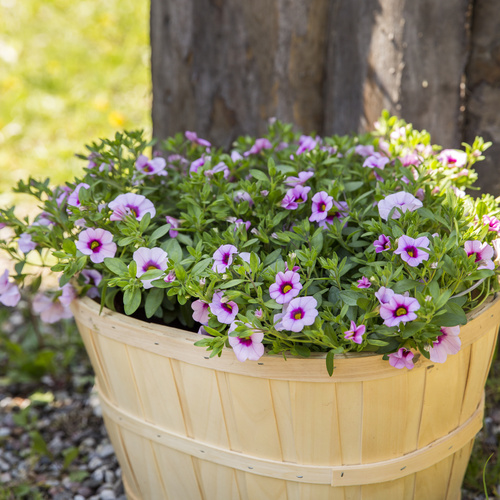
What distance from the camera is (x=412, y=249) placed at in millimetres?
1049

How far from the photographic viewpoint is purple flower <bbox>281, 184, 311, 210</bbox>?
125 cm

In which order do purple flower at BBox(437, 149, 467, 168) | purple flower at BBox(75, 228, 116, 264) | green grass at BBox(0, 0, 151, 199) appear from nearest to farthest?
purple flower at BBox(75, 228, 116, 264)
purple flower at BBox(437, 149, 467, 168)
green grass at BBox(0, 0, 151, 199)

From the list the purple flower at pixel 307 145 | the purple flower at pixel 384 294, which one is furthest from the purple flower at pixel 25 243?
the purple flower at pixel 384 294

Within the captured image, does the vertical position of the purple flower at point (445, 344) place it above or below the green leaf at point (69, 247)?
below

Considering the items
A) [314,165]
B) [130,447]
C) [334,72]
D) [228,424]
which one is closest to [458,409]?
[228,424]

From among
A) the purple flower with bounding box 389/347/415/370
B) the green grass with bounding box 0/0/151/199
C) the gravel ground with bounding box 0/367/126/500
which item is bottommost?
the gravel ground with bounding box 0/367/126/500

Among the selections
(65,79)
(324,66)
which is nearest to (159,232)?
(324,66)

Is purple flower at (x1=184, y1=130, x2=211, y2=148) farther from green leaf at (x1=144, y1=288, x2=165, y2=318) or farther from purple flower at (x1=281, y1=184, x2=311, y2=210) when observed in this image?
green leaf at (x1=144, y1=288, x2=165, y2=318)

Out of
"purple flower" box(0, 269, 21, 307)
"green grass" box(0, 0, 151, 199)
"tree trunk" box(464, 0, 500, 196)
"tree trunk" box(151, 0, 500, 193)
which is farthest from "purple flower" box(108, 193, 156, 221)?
"green grass" box(0, 0, 151, 199)

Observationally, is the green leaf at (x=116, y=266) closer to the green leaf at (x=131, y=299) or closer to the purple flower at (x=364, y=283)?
the green leaf at (x=131, y=299)

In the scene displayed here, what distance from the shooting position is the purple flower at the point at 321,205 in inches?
46.6

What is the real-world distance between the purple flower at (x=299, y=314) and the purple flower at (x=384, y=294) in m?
0.11

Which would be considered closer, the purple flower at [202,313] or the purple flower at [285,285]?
the purple flower at [285,285]

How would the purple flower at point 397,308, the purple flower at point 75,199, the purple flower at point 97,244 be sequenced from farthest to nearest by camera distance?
the purple flower at point 75,199 → the purple flower at point 97,244 → the purple flower at point 397,308
